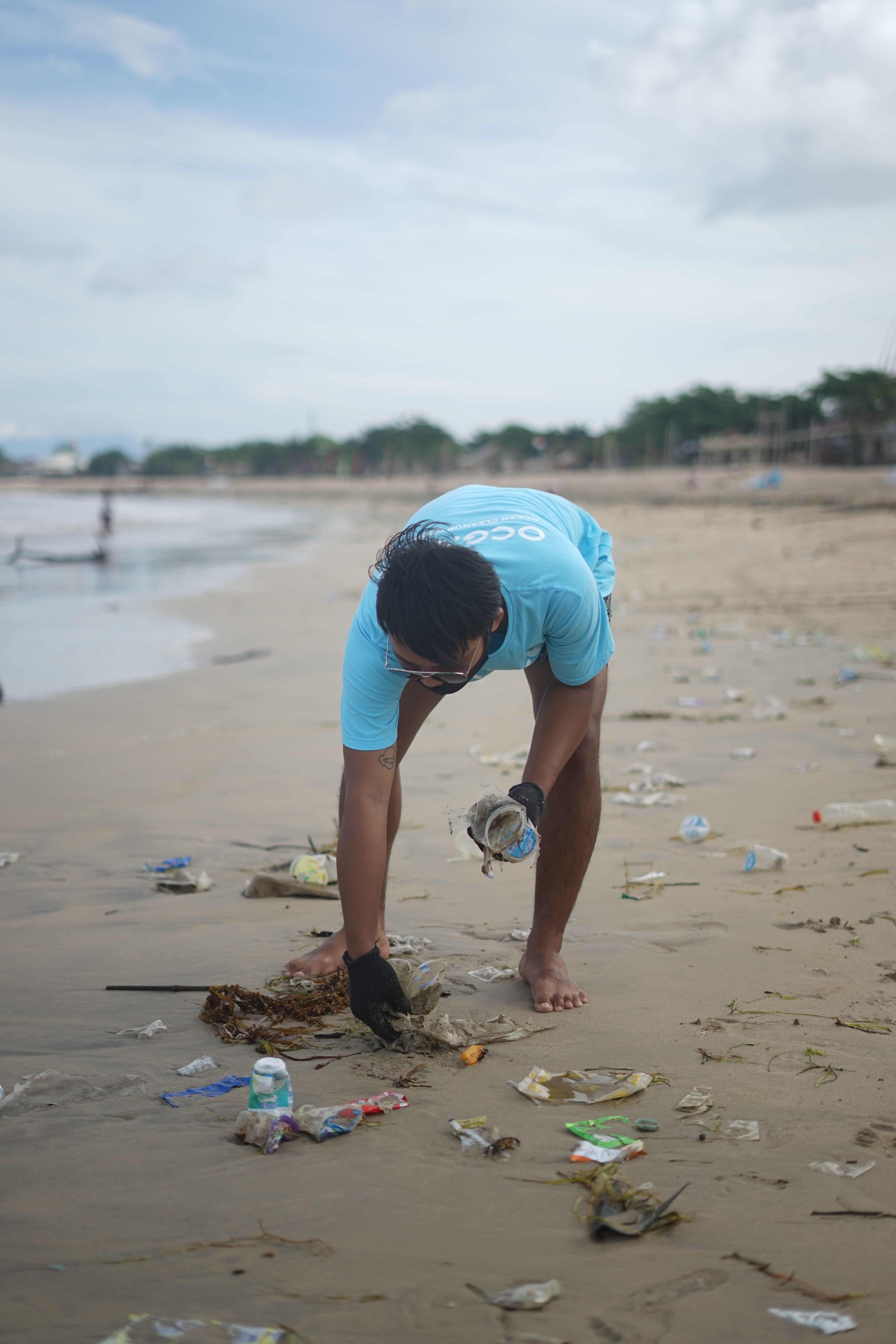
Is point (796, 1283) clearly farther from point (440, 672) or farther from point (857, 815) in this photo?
point (857, 815)

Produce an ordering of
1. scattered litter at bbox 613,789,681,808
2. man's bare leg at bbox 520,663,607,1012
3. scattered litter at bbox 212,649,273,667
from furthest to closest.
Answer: scattered litter at bbox 212,649,273,667
scattered litter at bbox 613,789,681,808
man's bare leg at bbox 520,663,607,1012

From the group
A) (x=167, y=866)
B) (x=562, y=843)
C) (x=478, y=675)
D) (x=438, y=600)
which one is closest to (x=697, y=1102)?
(x=562, y=843)

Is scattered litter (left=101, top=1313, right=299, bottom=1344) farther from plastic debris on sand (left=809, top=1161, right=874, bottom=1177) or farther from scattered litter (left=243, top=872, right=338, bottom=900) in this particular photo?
scattered litter (left=243, top=872, right=338, bottom=900)

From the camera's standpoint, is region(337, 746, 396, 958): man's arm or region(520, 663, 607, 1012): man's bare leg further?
region(520, 663, 607, 1012): man's bare leg

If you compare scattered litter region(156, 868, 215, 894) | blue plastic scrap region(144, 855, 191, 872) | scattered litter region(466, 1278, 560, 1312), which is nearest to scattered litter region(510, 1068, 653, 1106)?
scattered litter region(466, 1278, 560, 1312)

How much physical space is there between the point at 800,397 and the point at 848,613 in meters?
47.4

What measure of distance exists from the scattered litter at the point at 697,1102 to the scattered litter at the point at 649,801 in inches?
86.3

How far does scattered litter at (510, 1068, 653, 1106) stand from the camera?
6.66 feet

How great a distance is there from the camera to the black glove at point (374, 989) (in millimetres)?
2168

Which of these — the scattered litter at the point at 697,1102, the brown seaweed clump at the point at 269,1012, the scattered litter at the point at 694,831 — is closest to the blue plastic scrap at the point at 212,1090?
the brown seaweed clump at the point at 269,1012

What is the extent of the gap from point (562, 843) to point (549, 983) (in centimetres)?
36

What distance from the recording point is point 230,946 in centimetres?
289

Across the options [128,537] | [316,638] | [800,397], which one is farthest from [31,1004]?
[800,397]

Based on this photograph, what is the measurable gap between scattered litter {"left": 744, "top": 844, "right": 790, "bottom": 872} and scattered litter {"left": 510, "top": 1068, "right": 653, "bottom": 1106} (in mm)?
1407
